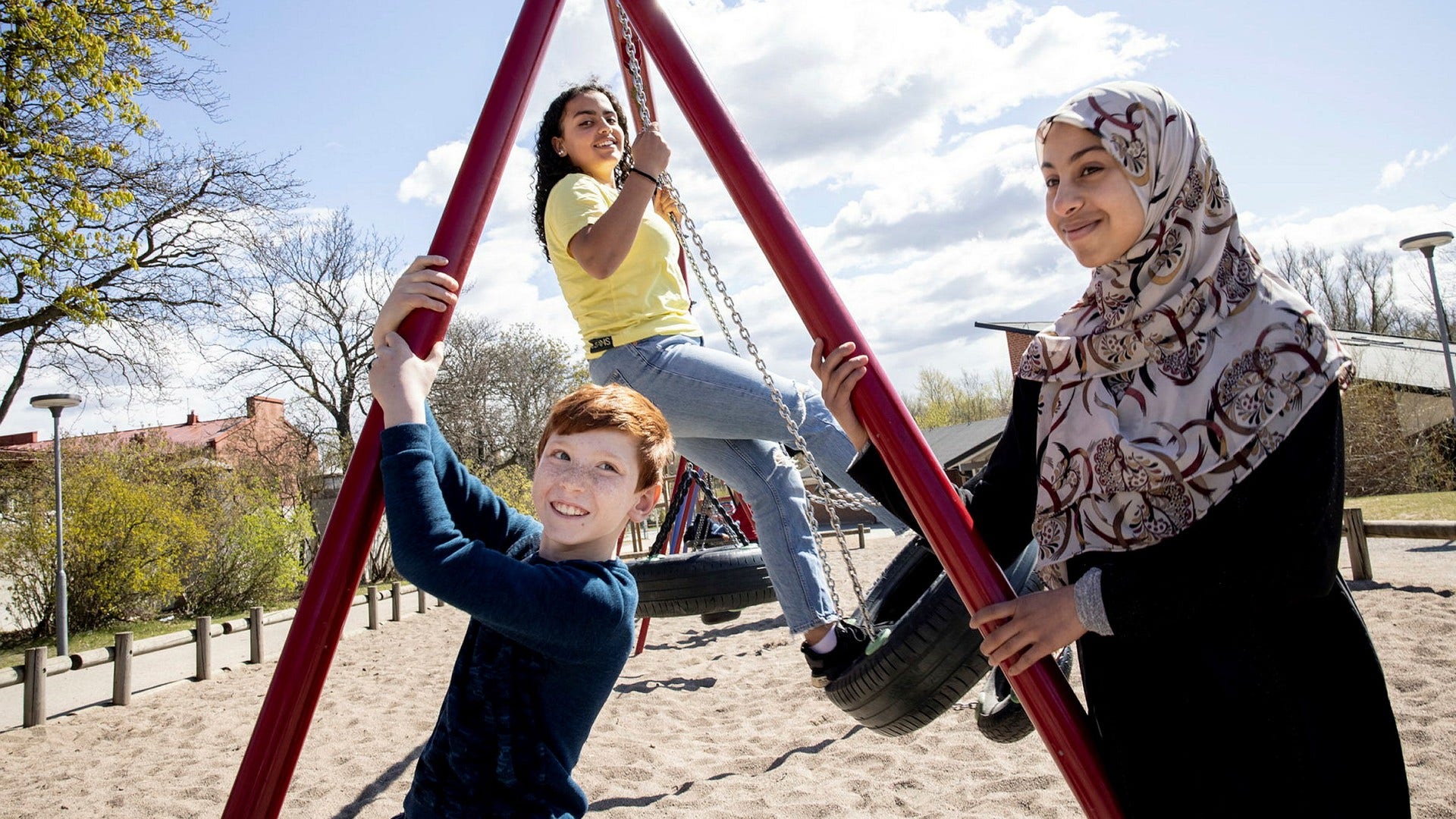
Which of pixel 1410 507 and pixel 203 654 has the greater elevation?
pixel 1410 507

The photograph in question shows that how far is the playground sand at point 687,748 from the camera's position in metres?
3.88

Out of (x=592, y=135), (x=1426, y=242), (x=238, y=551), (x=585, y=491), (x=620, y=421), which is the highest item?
(x=1426, y=242)

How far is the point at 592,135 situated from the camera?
279cm

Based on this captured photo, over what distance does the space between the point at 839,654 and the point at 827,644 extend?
0.04 meters

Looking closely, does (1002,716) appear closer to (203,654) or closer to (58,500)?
(203,654)

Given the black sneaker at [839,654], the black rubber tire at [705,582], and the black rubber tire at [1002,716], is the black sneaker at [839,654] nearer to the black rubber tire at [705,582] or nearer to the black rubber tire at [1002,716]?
the black rubber tire at [1002,716]

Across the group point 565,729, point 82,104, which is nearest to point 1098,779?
point 565,729

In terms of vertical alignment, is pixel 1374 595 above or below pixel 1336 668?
below

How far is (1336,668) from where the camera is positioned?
138 cm

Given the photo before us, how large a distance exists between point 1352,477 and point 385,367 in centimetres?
2256

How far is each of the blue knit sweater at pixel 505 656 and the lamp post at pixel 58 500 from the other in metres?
10.1

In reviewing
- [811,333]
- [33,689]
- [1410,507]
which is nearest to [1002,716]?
[811,333]

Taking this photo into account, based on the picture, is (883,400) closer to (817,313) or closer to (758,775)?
(817,313)

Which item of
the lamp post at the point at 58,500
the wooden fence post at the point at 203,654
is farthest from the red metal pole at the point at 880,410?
the lamp post at the point at 58,500
